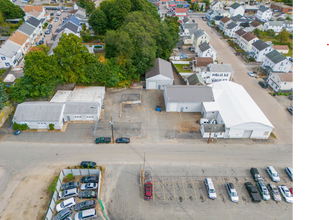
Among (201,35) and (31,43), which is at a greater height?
(201,35)

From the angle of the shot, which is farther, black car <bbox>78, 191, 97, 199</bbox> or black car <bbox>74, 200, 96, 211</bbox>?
black car <bbox>78, 191, 97, 199</bbox>

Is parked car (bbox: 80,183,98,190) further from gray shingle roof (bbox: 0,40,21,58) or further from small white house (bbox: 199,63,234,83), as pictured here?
gray shingle roof (bbox: 0,40,21,58)

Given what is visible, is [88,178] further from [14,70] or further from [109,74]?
[14,70]

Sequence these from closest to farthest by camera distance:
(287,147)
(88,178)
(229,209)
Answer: (229,209), (88,178), (287,147)

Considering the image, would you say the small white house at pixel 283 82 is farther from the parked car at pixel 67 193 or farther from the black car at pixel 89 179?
the parked car at pixel 67 193

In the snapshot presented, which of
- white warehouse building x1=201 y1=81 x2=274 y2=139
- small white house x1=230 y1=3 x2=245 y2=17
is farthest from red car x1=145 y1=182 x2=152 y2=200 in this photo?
small white house x1=230 y1=3 x2=245 y2=17

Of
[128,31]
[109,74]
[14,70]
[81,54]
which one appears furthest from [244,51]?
[14,70]

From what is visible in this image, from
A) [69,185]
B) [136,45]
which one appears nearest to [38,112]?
[69,185]

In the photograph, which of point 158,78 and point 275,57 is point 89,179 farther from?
point 275,57
